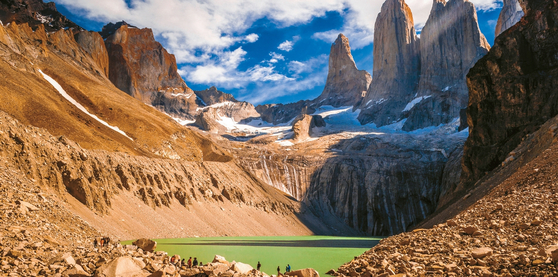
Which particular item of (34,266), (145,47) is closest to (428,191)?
(34,266)

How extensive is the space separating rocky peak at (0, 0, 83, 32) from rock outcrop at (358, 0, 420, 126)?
134319 millimetres

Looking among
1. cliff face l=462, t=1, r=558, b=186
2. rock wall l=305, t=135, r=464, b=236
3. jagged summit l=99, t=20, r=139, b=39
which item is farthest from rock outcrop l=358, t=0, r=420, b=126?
cliff face l=462, t=1, r=558, b=186

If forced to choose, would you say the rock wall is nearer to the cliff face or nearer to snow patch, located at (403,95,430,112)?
the cliff face

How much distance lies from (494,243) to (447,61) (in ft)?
553

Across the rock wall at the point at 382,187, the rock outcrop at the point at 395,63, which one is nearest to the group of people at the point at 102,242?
the rock wall at the point at 382,187

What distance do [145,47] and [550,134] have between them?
17205 cm

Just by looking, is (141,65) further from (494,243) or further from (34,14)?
(494,243)

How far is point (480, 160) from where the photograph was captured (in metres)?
52.5

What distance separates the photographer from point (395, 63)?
188 m

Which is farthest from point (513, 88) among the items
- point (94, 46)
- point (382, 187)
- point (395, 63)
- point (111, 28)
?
point (111, 28)

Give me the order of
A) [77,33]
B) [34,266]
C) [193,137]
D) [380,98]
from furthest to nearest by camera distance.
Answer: [380,98] → [77,33] → [193,137] → [34,266]

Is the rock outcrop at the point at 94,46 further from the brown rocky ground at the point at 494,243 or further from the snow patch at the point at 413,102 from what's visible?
the snow patch at the point at 413,102

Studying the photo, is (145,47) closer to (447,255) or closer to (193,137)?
(193,137)

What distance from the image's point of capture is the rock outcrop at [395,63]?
609 feet
